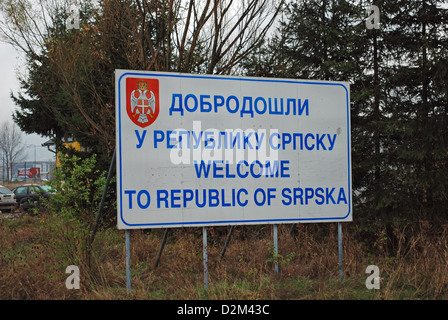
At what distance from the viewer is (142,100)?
5289mm

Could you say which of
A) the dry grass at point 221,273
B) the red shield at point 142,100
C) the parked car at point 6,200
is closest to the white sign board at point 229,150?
the red shield at point 142,100

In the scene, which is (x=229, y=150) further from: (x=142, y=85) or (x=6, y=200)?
(x=6, y=200)

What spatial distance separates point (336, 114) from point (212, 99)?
5.85 ft

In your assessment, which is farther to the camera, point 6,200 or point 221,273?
point 6,200

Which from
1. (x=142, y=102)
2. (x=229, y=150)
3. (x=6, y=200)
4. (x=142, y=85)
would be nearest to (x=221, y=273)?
(x=229, y=150)

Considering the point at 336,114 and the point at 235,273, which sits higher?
the point at 336,114

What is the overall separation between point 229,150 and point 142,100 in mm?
1263

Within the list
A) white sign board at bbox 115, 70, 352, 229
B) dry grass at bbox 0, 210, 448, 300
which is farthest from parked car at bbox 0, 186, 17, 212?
white sign board at bbox 115, 70, 352, 229

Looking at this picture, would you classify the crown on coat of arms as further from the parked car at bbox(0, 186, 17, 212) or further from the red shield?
the parked car at bbox(0, 186, 17, 212)

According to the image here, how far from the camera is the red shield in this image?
5.25 meters

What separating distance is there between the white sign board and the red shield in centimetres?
→ 1

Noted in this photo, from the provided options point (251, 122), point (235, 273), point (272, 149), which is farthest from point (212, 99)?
point (235, 273)

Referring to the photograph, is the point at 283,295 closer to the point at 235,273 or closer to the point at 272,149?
the point at 235,273

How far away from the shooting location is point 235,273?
5.77 metres
